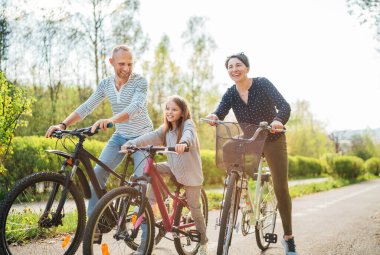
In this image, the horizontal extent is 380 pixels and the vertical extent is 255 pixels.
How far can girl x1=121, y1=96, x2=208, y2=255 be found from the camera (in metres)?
4.18

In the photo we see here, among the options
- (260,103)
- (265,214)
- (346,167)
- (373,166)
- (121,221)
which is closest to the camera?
(121,221)

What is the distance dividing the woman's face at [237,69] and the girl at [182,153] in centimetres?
54

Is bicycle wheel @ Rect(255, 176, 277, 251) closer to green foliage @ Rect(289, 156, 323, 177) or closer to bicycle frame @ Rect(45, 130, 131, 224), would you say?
bicycle frame @ Rect(45, 130, 131, 224)

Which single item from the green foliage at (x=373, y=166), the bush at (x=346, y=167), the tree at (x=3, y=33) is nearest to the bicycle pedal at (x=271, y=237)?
the tree at (x=3, y=33)

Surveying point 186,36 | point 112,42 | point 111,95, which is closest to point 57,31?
point 112,42

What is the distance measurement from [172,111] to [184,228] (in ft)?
3.85

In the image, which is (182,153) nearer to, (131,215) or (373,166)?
(131,215)

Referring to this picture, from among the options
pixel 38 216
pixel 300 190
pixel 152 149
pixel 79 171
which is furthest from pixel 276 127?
pixel 300 190

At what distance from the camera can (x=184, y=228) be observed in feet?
14.5

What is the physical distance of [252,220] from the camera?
4.59m

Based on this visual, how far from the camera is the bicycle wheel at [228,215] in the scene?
3.77 metres

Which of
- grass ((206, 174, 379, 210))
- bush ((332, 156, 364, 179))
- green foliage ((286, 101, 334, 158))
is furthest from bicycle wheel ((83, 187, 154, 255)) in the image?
green foliage ((286, 101, 334, 158))

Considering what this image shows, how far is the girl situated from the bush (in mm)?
23208

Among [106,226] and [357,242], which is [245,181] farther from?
[357,242]
